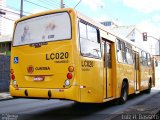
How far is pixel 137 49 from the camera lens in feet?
57.4

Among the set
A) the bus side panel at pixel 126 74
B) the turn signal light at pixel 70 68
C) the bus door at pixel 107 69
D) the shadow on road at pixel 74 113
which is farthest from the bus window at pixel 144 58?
the turn signal light at pixel 70 68

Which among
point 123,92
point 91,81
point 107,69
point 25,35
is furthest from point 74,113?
point 123,92

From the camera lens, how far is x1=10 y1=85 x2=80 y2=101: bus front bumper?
9.00 metres

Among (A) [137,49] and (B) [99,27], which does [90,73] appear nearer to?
(B) [99,27]

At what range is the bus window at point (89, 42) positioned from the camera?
9.77 m

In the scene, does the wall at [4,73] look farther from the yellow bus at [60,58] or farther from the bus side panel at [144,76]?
the yellow bus at [60,58]

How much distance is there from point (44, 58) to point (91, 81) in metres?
1.55

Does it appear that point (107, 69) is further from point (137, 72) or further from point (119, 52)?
point (137, 72)

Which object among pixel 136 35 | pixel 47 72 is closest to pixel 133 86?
pixel 47 72

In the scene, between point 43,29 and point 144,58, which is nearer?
point 43,29

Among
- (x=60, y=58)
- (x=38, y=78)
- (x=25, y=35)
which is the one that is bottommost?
(x=38, y=78)

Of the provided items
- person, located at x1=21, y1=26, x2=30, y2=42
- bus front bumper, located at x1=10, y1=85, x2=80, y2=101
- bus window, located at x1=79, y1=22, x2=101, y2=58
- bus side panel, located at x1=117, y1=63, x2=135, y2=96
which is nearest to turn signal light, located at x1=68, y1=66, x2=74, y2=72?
bus front bumper, located at x1=10, y1=85, x2=80, y2=101

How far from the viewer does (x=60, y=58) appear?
9445mm

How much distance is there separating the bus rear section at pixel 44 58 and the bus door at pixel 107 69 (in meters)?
2.37
